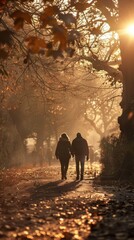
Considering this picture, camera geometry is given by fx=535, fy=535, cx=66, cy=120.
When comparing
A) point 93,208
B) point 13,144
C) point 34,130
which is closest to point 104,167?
point 93,208

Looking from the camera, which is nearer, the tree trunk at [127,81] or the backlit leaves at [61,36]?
the backlit leaves at [61,36]

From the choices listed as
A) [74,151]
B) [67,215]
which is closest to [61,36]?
[67,215]

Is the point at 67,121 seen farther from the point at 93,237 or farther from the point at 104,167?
the point at 93,237

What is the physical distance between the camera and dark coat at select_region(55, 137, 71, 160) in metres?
22.2

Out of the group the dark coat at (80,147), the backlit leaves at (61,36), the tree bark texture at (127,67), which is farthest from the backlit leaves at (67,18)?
the dark coat at (80,147)

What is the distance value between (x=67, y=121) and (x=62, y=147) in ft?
146

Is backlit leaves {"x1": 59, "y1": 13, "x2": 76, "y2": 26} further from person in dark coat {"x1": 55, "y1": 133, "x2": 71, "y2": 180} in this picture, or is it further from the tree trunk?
person in dark coat {"x1": 55, "y1": 133, "x2": 71, "y2": 180}

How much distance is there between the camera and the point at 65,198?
14227 millimetres

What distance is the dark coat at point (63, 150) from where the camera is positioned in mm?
22234

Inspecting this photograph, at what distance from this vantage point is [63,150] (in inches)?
878

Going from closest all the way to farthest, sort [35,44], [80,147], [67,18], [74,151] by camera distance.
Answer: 1. [35,44]
2. [67,18]
3. [80,147]
4. [74,151]

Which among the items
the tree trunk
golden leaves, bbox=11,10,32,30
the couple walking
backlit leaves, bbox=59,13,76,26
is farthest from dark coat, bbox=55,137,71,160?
golden leaves, bbox=11,10,32,30

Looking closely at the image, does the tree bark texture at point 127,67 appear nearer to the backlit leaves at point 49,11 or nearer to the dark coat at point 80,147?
the dark coat at point 80,147

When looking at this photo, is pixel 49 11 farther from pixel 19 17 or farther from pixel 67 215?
pixel 67 215
